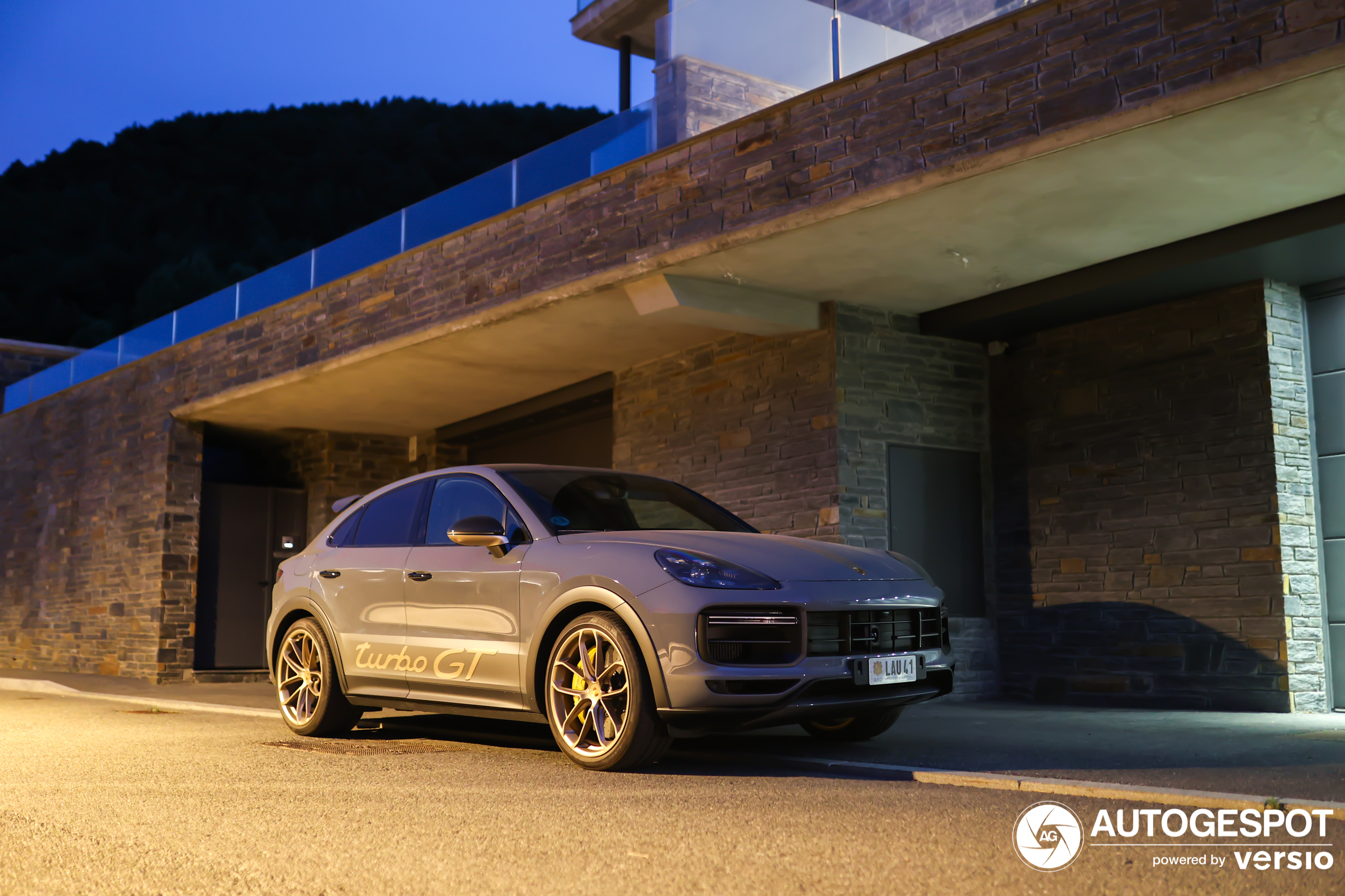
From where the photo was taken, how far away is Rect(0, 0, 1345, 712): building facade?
289 inches

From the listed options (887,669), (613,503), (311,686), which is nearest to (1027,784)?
(887,669)

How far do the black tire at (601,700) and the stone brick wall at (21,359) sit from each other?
76.5ft

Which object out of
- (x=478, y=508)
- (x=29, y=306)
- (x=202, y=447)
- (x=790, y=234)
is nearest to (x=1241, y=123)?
(x=790, y=234)

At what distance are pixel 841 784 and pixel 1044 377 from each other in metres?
7.11

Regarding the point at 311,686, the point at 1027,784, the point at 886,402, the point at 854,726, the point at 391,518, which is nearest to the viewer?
the point at 1027,784

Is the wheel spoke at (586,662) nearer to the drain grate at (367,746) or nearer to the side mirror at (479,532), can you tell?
the side mirror at (479,532)

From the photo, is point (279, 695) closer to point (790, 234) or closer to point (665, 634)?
point (665, 634)

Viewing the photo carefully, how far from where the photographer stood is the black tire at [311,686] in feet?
23.8

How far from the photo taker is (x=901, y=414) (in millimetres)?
11086

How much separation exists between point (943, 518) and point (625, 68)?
41.5 ft

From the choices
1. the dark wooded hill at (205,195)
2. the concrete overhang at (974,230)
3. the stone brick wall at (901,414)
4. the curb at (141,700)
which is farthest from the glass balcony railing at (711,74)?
the dark wooded hill at (205,195)

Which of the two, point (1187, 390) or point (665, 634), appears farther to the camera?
point (1187, 390)

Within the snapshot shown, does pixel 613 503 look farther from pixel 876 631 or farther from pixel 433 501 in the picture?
pixel 876 631

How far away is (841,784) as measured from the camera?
518cm
